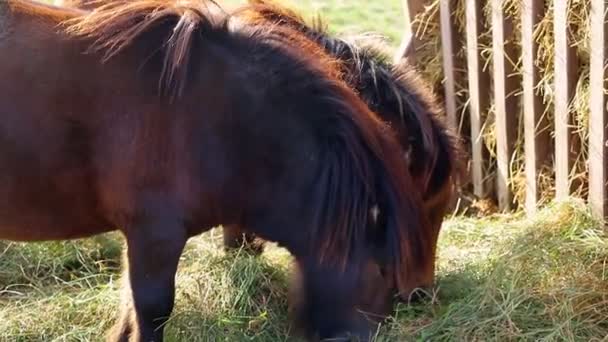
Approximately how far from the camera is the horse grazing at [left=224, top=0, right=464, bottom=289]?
12.8 ft

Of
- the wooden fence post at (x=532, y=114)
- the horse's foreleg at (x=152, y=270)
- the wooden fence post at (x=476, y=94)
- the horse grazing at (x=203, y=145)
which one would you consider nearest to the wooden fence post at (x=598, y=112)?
the wooden fence post at (x=532, y=114)

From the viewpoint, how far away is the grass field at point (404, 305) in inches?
151

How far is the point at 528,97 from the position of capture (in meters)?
4.75

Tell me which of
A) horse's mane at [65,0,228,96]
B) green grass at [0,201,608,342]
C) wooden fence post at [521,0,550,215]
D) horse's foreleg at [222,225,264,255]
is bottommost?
green grass at [0,201,608,342]

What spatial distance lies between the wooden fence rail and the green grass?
0.72ft

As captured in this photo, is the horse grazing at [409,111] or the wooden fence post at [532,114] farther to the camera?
the wooden fence post at [532,114]

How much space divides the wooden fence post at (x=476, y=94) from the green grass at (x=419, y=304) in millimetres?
497

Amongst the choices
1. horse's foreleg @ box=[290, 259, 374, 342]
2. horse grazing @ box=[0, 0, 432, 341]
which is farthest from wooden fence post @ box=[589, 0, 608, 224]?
horse's foreleg @ box=[290, 259, 374, 342]

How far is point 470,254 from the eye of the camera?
180 inches

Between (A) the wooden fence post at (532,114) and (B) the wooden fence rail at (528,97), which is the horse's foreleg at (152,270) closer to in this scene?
(B) the wooden fence rail at (528,97)

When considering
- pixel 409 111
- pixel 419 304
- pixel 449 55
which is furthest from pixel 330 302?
pixel 449 55

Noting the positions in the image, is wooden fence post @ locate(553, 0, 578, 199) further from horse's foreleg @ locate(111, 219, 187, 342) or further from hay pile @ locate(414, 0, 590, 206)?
horse's foreleg @ locate(111, 219, 187, 342)

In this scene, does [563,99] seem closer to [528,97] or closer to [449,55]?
[528,97]

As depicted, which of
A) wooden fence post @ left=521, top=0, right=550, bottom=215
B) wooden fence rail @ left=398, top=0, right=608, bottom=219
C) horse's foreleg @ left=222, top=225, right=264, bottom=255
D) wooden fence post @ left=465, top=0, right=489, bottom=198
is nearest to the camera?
wooden fence rail @ left=398, top=0, right=608, bottom=219
